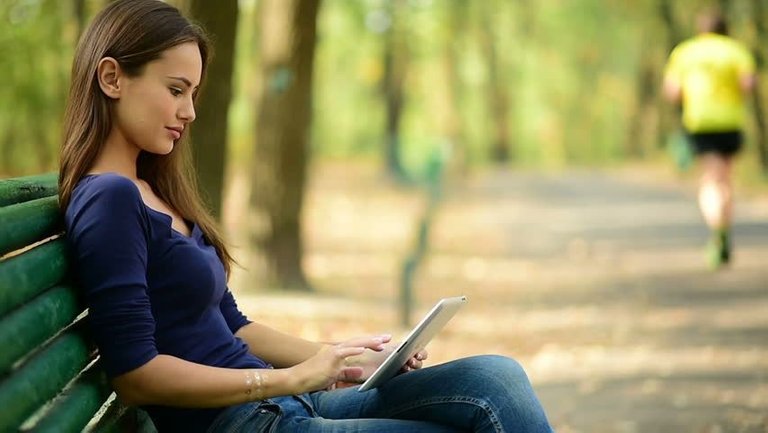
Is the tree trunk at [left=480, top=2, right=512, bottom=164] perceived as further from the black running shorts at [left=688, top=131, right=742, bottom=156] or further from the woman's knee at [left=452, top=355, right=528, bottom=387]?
the woman's knee at [left=452, top=355, right=528, bottom=387]

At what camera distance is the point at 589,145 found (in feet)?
192

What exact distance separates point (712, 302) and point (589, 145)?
48.5m

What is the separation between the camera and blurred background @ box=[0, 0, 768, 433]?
299 inches

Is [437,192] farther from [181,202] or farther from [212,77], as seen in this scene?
[181,202]

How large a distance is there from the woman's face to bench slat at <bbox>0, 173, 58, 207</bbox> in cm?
25

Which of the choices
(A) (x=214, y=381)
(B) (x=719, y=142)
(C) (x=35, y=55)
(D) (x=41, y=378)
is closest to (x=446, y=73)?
(C) (x=35, y=55)

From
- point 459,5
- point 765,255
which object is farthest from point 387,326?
point 459,5

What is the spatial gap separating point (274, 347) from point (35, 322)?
1057 mm

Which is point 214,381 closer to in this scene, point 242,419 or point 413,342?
point 242,419

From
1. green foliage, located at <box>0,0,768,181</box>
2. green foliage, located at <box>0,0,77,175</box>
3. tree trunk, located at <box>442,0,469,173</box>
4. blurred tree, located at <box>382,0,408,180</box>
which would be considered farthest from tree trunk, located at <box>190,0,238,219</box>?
blurred tree, located at <box>382,0,408,180</box>

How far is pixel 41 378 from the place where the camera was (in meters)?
2.45

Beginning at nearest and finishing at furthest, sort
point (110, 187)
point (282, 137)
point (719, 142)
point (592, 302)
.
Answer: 1. point (110, 187)
2. point (282, 137)
3. point (592, 302)
4. point (719, 142)

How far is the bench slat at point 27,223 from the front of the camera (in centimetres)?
255

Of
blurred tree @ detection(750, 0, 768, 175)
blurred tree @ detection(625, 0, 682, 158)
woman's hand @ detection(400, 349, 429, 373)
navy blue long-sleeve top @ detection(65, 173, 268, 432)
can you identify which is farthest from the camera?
blurred tree @ detection(625, 0, 682, 158)
